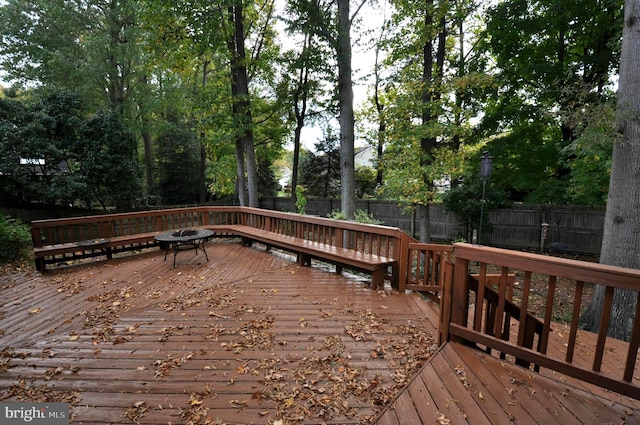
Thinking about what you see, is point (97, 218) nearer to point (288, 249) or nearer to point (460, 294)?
point (288, 249)

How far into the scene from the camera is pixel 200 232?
5879 mm

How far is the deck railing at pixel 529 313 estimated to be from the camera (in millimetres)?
1768

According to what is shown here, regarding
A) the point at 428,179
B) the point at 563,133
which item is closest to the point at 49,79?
the point at 428,179

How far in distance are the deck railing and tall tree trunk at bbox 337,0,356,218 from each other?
16.3 feet

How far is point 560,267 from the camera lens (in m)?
1.98

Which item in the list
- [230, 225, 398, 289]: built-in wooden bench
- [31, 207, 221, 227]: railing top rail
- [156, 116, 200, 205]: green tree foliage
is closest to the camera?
[230, 225, 398, 289]: built-in wooden bench

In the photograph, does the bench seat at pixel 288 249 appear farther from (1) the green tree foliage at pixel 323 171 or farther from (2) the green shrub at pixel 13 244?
(1) the green tree foliage at pixel 323 171

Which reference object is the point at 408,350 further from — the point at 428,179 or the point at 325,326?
the point at 428,179

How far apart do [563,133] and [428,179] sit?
212 inches

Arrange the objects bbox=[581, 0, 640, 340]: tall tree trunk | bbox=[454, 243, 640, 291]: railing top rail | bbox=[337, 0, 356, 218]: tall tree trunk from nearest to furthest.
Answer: bbox=[454, 243, 640, 291]: railing top rail, bbox=[581, 0, 640, 340]: tall tree trunk, bbox=[337, 0, 356, 218]: tall tree trunk

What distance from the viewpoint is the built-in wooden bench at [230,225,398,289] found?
14.1 ft

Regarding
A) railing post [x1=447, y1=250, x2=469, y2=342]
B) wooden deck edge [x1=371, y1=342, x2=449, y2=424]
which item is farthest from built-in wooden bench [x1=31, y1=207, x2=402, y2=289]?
wooden deck edge [x1=371, y1=342, x2=449, y2=424]

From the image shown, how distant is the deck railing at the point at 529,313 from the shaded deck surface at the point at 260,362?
169mm

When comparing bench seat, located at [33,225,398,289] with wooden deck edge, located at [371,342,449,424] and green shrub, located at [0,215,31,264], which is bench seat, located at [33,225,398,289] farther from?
wooden deck edge, located at [371,342,449,424]
